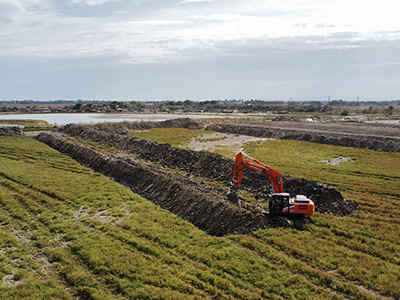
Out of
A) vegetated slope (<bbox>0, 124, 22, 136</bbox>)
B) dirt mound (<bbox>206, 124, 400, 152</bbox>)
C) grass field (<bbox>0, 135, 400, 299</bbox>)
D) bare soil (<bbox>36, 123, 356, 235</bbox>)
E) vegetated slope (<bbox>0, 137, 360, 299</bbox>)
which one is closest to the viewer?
vegetated slope (<bbox>0, 137, 360, 299</bbox>)

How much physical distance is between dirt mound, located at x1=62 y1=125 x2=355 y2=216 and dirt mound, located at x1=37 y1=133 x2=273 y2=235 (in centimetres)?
316

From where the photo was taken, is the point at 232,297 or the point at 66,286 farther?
the point at 66,286

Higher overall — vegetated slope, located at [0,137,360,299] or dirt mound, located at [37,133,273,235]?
dirt mound, located at [37,133,273,235]

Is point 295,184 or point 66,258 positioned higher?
point 295,184

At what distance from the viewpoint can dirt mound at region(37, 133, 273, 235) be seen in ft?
51.2

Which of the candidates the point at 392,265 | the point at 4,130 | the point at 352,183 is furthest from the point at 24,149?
the point at 392,265

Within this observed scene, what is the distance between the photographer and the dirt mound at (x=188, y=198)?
15.6 m

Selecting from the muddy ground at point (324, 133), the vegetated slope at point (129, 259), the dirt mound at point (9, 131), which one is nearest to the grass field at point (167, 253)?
the vegetated slope at point (129, 259)

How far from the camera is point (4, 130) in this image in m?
54.1

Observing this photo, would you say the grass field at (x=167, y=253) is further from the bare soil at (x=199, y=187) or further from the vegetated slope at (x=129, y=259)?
the bare soil at (x=199, y=187)

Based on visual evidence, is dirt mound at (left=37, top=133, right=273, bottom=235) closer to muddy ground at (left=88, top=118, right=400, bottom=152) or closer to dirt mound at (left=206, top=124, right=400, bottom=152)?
dirt mound at (left=206, top=124, right=400, bottom=152)

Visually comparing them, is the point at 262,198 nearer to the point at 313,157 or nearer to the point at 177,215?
the point at 177,215

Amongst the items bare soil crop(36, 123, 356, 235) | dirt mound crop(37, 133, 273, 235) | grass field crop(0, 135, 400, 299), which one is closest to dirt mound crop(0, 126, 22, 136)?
bare soil crop(36, 123, 356, 235)

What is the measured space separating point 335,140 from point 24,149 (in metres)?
40.6
